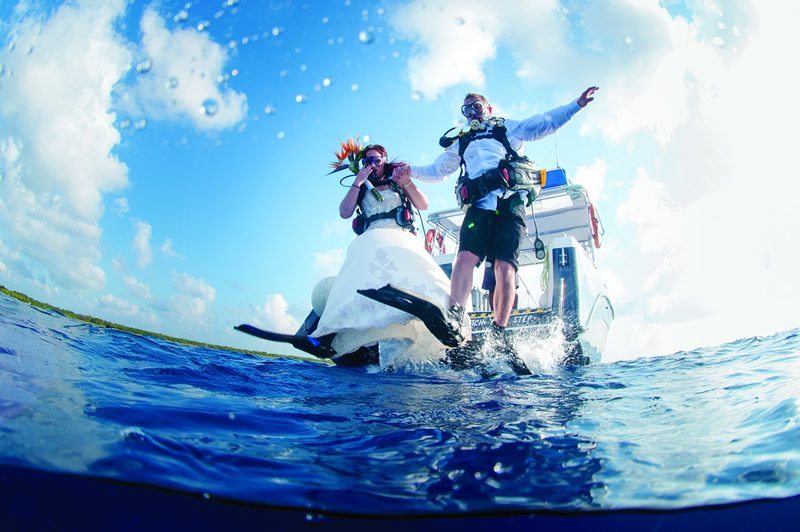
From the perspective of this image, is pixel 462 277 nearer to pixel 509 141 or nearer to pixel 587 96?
pixel 509 141

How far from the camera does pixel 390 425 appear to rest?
173cm

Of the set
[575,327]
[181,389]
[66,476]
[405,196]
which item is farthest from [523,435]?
[575,327]

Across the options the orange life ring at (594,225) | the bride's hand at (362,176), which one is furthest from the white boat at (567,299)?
the bride's hand at (362,176)

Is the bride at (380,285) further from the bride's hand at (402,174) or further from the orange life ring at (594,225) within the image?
the orange life ring at (594,225)

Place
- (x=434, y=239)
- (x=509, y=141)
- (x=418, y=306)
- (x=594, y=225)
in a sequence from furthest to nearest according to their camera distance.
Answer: (x=434, y=239) → (x=594, y=225) → (x=509, y=141) → (x=418, y=306)

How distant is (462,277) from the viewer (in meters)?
3.21

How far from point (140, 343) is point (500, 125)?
3801 mm

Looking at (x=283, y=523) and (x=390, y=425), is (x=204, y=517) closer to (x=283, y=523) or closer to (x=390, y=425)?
(x=283, y=523)

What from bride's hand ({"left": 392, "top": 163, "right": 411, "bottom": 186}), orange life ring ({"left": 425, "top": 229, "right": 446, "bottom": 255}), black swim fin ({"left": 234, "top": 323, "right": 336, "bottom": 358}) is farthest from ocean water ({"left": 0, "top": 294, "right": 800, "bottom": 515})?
orange life ring ({"left": 425, "top": 229, "right": 446, "bottom": 255})

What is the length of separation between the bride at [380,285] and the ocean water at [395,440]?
0.52 m

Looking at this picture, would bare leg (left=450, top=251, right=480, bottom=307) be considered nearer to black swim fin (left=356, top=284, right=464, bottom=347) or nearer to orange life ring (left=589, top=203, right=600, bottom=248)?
black swim fin (left=356, top=284, right=464, bottom=347)

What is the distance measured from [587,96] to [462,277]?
1692 millimetres

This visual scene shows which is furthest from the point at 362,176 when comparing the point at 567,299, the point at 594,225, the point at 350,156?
the point at 594,225

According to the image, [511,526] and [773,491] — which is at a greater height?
[773,491]
